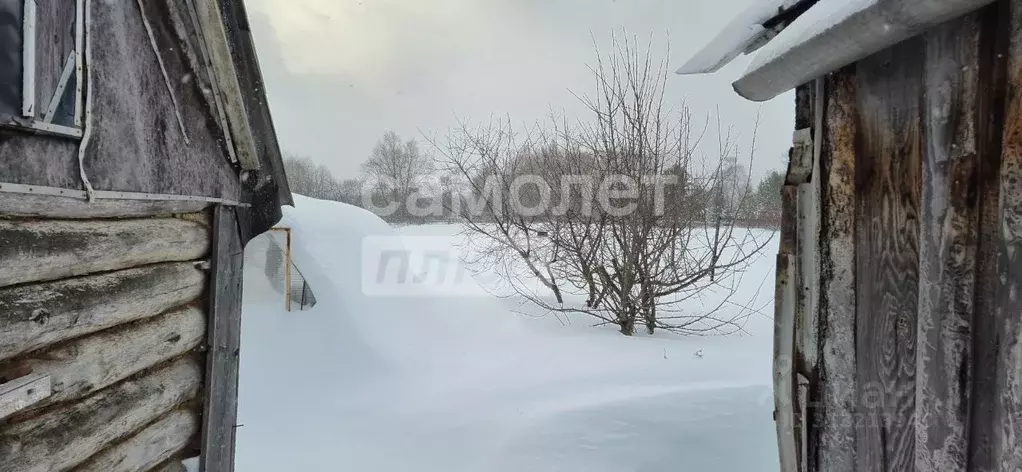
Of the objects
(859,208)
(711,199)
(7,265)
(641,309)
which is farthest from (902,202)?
(711,199)

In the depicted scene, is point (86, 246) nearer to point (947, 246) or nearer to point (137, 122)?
point (137, 122)

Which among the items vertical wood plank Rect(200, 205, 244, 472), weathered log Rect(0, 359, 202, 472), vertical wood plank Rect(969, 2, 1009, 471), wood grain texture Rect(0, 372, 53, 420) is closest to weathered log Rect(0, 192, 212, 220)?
vertical wood plank Rect(200, 205, 244, 472)

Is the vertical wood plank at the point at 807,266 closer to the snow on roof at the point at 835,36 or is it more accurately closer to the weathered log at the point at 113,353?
the snow on roof at the point at 835,36

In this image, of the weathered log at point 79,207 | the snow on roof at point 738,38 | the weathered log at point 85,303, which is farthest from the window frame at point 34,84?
the snow on roof at point 738,38

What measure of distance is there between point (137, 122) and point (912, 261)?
2.42 m

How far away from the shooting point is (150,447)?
1.81 meters

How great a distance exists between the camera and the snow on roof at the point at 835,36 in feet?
3.13

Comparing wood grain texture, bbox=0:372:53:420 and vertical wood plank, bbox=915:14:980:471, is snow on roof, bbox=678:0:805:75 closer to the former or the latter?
vertical wood plank, bbox=915:14:980:471

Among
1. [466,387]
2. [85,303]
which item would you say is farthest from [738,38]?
[466,387]

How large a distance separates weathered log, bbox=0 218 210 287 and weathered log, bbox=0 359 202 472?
416mm

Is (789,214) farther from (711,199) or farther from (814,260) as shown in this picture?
(711,199)

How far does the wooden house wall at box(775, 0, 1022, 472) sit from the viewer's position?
99cm

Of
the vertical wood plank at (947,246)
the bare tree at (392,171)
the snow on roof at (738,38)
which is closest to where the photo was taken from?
the vertical wood plank at (947,246)

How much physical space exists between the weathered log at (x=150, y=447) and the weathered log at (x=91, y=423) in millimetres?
34
